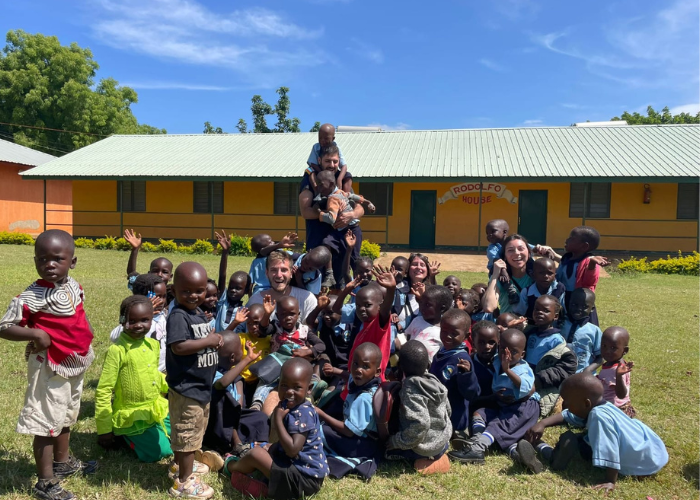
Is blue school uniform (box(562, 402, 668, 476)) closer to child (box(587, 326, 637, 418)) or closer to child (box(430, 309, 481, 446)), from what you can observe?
child (box(587, 326, 637, 418))

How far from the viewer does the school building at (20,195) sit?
2328cm

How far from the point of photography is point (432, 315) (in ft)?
14.1

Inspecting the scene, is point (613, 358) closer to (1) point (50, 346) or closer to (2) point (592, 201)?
(1) point (50, 346)

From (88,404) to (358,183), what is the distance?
15.8 metres

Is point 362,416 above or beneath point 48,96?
beneath

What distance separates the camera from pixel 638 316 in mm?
→ 8648

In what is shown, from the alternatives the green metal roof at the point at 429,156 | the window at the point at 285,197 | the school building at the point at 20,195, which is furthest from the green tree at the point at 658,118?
the school building at the point at 20,195

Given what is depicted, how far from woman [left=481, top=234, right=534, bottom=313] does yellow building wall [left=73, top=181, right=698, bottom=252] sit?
12.4 meters

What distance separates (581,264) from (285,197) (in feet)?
52.7

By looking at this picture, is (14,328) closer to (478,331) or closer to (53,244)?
(53,244)

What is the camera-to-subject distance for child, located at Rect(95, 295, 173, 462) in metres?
3.36

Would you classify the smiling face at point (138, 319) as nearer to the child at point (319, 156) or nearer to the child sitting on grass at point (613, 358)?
the child at point (319, 156)

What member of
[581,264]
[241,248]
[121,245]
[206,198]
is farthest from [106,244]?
[581,264]

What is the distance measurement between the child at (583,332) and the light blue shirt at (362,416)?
80.0 inches
